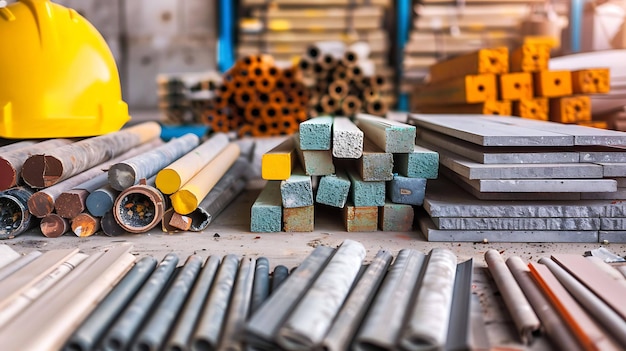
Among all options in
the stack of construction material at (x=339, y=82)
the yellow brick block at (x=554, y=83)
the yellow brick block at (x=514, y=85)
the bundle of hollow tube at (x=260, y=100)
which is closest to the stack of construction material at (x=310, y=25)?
the stack of construction material at (x=339, y=82)

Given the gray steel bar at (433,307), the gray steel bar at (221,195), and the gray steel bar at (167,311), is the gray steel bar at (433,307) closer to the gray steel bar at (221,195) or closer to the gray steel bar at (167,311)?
the gray steel bar at (167,311)

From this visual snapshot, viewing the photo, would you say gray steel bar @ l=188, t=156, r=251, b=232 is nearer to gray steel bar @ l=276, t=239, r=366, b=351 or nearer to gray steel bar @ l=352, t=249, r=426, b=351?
gray steel bar @ l=276, t=239, r=366, b=351

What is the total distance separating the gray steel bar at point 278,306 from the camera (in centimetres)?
161

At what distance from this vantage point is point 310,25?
927 cm

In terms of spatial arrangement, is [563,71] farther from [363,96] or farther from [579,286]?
[579,286]

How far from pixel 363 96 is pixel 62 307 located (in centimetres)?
566

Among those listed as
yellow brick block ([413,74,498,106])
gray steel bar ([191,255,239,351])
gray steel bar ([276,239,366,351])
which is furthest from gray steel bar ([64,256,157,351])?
yellow brick block ([413,74,498,106])

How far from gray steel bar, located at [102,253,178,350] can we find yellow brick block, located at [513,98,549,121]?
4369 millimetres

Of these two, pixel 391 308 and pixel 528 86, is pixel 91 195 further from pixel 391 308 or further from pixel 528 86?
pixel 528 86

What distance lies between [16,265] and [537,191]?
7.74ft

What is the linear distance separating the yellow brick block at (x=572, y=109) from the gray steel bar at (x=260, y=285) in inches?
166

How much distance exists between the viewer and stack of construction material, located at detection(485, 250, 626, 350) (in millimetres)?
1698

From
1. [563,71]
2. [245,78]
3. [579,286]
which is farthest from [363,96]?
[579,286]

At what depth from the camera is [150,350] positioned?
161 cm
